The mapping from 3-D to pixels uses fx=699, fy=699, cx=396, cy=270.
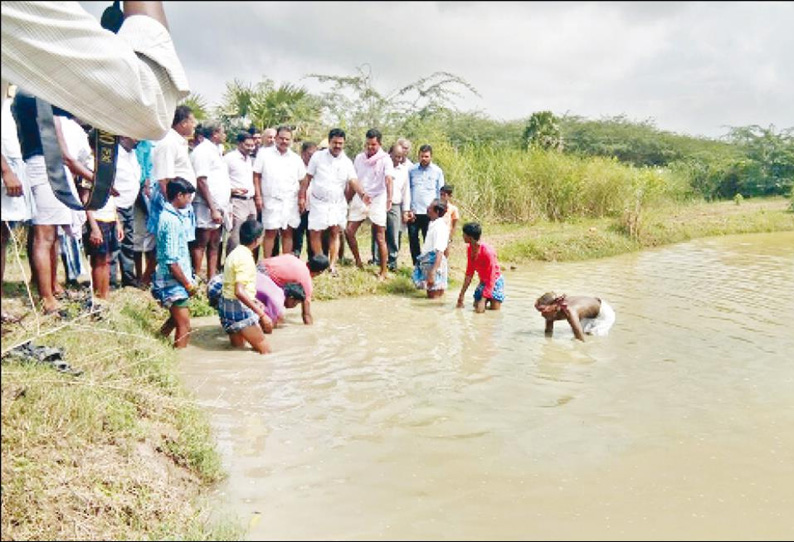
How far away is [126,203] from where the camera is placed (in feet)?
22.7

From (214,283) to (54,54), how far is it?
16.8 feet

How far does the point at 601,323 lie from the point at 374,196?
3.33m

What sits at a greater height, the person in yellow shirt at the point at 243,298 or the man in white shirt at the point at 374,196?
the man in white shirt at the point at 374,196

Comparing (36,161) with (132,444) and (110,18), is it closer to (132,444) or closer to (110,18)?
(132,444)

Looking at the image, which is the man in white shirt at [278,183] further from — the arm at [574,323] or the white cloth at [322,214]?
the arm at [574,323]

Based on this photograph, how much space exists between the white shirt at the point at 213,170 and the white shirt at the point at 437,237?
2407 millimetres

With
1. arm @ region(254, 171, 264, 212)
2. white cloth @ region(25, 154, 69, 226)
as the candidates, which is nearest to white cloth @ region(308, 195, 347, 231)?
arm @ region(254, 171, 264, 212)

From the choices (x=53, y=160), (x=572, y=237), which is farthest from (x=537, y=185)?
(x=53, y=160)

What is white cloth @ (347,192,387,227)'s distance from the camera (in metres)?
8.74

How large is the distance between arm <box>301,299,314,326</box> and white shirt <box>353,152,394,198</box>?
7.96ft

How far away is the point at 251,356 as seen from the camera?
581cm

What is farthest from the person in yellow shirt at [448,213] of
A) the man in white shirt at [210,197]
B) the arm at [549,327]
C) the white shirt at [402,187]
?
the man in white shirt at [210,197]

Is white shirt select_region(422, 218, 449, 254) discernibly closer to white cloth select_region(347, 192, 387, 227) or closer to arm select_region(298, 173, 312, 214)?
white cloth select_region(347, 192, 387, 227)

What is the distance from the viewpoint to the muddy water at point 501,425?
10.3 ft
